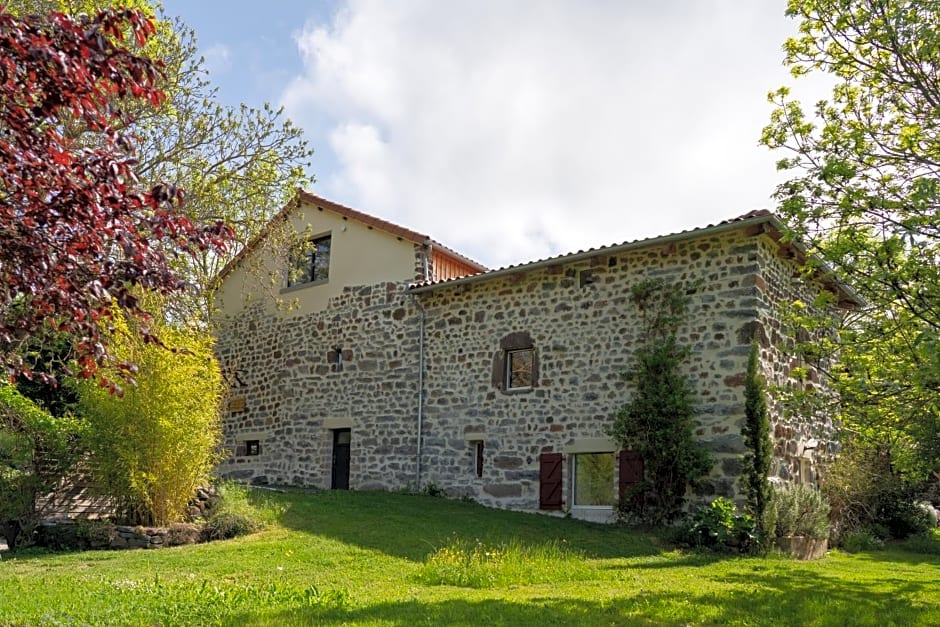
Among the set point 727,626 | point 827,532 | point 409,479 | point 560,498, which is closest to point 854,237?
point 727,626

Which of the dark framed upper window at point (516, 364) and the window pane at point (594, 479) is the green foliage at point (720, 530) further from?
the dark framed upper window at point (516, 364)

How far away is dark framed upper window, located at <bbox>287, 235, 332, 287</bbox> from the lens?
58.5 ft

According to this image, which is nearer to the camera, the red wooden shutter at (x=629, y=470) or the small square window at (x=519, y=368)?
the red wooden shutter at (x=629, y=470)

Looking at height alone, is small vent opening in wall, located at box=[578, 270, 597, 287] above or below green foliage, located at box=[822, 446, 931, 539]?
above

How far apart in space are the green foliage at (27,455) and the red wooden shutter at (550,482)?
7.04 m

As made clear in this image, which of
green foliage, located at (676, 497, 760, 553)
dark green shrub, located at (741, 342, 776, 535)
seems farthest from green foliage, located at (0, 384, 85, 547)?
dark green shrub, located at (741, 342, 776, 535)

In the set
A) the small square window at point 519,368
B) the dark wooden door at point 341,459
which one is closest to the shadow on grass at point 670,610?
the small square window at point 519,368

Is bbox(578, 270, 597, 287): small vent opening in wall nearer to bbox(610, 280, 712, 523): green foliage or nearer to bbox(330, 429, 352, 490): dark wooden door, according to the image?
bbox(610, 280, 712, 523): green foliage

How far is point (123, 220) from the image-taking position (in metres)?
4.18

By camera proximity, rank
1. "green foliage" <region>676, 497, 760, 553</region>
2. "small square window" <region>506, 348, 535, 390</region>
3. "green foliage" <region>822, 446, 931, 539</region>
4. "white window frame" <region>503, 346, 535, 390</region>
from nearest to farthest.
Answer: "green foliage" <region>676, 497, 760, 553</region> < "green foliage" <region>822, 446, 931, 539</region> < "white window frame" <region>503, 346, 535, 390</region> < "small square window" <region>506, 348, 535, 390</region>

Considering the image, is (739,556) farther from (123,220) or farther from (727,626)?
(123,220)

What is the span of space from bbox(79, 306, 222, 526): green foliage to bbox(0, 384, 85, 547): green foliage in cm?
33

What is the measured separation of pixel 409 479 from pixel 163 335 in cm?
596

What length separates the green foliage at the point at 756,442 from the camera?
1076cm
